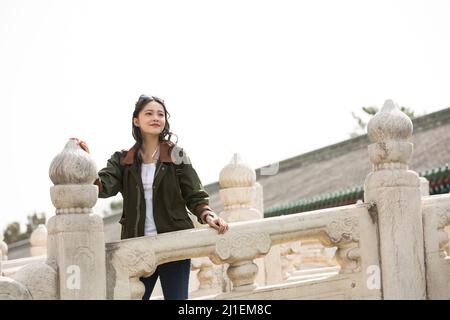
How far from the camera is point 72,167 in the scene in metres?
4.96

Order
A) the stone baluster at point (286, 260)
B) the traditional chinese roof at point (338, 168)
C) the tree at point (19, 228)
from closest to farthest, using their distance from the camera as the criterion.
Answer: the stone baluster at point (286, 260), the traditional chinese roof at point (338, 168), the tree at point (19, 228)

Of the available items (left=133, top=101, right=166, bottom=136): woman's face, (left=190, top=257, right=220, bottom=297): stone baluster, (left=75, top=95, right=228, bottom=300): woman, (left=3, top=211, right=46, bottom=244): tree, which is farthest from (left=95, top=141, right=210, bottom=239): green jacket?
(left=3, top=211, right=46, bottom=244): tree

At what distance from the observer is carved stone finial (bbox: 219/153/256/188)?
7328 millimetres

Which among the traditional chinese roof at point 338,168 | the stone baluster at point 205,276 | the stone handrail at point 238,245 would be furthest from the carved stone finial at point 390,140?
the traditional chinese roof at point 338,168

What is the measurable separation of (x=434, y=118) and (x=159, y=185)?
12.9m

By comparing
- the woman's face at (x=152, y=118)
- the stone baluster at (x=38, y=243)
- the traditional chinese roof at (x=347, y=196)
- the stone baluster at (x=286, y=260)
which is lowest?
the stone baluster at (x=286, y=260)

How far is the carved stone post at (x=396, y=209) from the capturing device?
5.75 metres

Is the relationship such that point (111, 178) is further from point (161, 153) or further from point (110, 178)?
point (161, 153)

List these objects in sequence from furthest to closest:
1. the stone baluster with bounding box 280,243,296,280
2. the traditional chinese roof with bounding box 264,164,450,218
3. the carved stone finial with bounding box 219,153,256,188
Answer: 1. the traditional chinese roof with bounding box 264,164,450,218
2. the stone baluster with bounding box 280,243,296,280
3. the carved stone finial with bounding box 219,153,256,188

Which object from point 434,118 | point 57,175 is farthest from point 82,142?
point 434,118

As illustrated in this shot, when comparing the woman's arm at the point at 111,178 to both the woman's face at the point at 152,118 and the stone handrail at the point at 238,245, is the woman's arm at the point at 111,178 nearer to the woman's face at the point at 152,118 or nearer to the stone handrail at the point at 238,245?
the woman's face at the point at 152,118

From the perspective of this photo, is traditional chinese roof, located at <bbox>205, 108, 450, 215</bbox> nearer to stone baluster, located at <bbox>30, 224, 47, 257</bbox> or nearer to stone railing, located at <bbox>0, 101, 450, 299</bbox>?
stone baluster, located at <bbox>30, 224, 47, 257</bbox>
